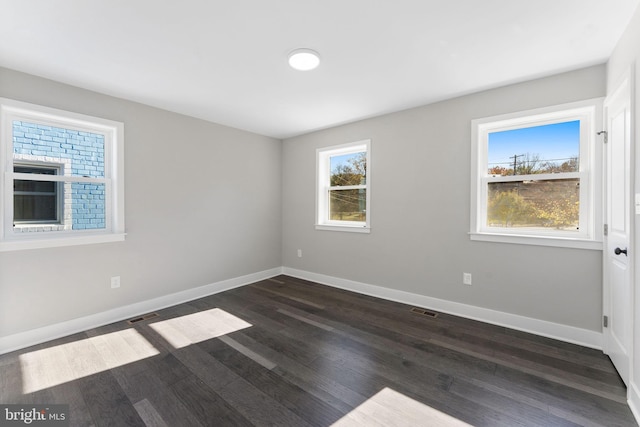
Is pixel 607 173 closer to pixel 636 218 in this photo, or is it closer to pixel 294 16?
pixel 636 218

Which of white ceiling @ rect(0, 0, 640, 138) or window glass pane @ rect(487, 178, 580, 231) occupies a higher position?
white ceiling @ rect(0, 0, 640, 138)

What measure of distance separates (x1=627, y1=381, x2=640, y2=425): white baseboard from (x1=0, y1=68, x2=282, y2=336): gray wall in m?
4.19

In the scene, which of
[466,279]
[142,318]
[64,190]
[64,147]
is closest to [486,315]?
[466,279]

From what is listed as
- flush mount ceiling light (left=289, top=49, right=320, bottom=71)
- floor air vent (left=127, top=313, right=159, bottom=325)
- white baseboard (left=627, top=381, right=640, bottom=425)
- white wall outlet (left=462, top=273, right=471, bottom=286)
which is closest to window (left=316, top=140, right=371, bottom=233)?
white wall outlet (left=462, top=273, right=471, bottom=286)

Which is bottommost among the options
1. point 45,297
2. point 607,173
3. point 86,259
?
point 45,297

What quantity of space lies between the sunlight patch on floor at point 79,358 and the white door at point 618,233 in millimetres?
3667

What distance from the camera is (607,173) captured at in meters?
2.35

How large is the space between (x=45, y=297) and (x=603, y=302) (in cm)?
511

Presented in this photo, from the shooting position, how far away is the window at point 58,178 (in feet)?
8.30

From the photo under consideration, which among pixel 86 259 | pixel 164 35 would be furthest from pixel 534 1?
pixel 86 259

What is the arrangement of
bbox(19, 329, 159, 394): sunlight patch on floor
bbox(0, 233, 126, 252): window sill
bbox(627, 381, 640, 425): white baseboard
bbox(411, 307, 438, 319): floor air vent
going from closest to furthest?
bbox(627, 381, 640, 425): white baseboard, bbox(19, 329, 159, 394): sunlight patch on floor, bbox(0, 233, 126, 252): window sill, bbox(411, 307, 438, 319): floor air vent

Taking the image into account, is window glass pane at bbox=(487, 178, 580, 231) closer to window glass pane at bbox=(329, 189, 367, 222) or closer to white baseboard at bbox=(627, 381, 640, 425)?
white baseboard at bbox=(627, 381, 640, 425)

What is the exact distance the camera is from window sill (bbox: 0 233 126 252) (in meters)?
2.48

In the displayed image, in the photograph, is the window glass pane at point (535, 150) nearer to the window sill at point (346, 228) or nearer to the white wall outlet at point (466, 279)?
the white wall outlet at point (466, 279)
